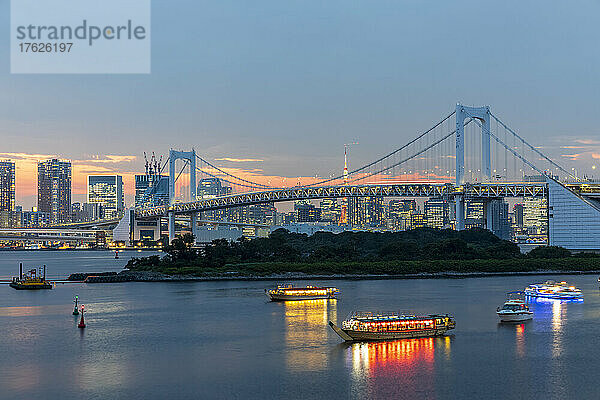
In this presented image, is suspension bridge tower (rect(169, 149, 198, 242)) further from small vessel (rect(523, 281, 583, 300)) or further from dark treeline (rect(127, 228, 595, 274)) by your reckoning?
small vessel (rect(523, 281, 583, 300))

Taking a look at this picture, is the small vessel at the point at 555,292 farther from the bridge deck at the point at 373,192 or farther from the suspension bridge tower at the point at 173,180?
the suspension bridge tower at the point at 173,180

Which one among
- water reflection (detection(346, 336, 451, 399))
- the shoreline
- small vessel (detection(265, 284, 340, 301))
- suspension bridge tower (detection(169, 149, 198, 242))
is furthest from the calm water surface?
suspension bridge tower (detection(169, 149, 198, 242))

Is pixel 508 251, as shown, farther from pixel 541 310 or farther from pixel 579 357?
pixel 579 357

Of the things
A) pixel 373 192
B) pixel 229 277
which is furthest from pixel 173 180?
pixel 229 277

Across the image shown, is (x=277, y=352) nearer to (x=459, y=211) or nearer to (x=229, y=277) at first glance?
(x=229, y=277)

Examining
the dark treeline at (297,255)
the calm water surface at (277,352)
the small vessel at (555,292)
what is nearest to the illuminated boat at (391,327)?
the calm water surface at (277,352)

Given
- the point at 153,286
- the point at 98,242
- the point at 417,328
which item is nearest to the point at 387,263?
the point at 153,286
